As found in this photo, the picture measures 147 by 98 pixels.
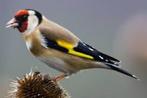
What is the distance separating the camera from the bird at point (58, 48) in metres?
4.09

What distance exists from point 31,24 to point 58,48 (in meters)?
0.17

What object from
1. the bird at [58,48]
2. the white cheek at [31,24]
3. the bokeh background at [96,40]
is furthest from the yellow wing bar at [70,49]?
the bokeh background at [96,40]

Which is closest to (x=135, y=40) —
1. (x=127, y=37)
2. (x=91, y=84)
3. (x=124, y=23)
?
(x=127, y=37)

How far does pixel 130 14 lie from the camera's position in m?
7.72

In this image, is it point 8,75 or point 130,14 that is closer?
point 8,75

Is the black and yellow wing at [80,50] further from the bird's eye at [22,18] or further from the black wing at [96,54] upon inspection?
the bird's eye at [22,18]

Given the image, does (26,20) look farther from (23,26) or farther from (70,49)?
(70,49)

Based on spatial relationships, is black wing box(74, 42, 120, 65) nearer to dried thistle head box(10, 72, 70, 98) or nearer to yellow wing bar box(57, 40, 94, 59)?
yellow wing bar box(57, 40, 94, 59)

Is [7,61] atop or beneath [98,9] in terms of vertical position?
beneath

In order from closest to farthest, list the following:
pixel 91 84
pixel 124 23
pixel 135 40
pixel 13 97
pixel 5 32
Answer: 1. pixel 13 97
2. pixel 135 40
3. pixel 91 84
4. pixel 124 23
5. pixel 5 32

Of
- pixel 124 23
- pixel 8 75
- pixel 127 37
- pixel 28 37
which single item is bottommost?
pixel 28 37

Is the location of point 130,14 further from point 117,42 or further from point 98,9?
point 117,42

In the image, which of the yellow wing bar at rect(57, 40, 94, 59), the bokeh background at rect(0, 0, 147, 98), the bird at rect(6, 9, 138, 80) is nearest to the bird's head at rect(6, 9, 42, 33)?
the bird at rect(6, 9, 138, 80)

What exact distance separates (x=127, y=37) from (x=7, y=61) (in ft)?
4.46
